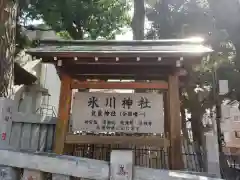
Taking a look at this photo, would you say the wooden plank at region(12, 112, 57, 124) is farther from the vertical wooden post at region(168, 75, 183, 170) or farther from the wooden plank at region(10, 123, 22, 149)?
the vertical wooden post at region(168, 75, 183, 170)

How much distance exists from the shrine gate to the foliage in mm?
6101

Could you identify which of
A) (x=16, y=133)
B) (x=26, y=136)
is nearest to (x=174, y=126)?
(x=26, y=136)

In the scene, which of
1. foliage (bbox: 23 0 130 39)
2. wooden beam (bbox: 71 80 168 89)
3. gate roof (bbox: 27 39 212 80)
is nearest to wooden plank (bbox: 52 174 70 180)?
gate roof (bbox: 27 39 212 80)

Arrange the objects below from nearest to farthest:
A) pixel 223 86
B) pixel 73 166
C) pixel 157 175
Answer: pixel 157 175 < pixel 73 166 < pixel 223 86

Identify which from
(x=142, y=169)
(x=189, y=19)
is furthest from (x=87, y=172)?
(x=189, y=19)

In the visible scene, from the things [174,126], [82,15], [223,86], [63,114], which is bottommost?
[174,126]

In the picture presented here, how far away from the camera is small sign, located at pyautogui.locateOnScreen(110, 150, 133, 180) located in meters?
3.42

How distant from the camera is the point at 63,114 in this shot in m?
5.99

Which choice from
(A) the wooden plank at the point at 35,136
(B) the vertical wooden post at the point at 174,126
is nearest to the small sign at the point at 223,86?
(B) the vertical wooden post at the point at 174,126

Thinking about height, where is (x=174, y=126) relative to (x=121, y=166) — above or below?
above

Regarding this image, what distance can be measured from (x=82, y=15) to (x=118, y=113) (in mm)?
8358

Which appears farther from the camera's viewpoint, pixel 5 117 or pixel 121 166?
pixel 5 117

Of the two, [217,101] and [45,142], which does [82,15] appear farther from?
[45,142]

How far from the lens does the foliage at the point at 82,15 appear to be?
1180cm
